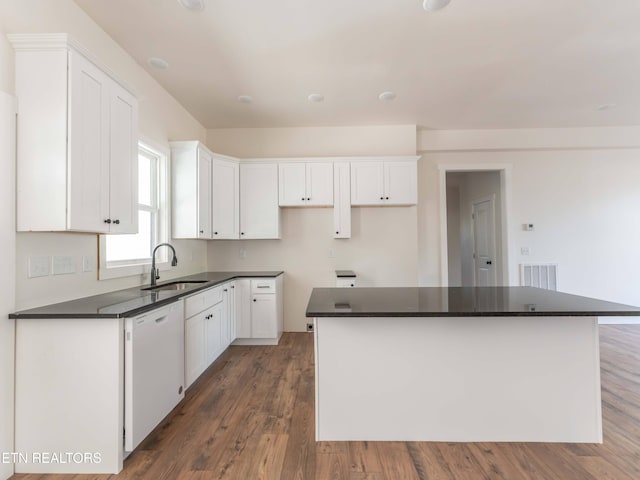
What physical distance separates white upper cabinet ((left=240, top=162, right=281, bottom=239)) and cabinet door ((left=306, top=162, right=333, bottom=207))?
46cm

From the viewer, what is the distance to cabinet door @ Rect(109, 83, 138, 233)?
6.61ft

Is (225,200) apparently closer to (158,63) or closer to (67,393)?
(158,63)

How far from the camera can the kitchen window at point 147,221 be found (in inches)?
104

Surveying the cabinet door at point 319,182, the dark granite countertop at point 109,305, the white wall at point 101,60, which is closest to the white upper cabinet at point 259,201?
the cabinet door at point 319,182

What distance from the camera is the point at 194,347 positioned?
2.56m

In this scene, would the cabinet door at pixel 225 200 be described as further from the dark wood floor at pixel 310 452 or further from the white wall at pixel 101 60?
the dark wood floor at pixel 310 452

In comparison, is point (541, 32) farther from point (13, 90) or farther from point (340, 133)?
point (13, 90)

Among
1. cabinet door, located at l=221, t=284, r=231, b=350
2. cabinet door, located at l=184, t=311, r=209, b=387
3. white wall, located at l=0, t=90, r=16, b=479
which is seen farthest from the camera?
cabinet door, located at l=221, t=284, r=231, b=350

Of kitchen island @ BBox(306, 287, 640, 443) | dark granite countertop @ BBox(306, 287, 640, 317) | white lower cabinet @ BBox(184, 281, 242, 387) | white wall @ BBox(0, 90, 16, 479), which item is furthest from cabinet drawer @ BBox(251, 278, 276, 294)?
white wall @ BBox(0, 90, 16, 479)

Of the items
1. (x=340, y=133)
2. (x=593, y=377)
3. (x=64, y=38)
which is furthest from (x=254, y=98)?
(x=593, y=377)

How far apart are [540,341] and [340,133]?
3.50 meters

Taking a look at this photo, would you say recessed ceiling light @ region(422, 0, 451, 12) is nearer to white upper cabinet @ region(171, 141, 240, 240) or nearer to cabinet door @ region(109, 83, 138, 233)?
cabinet door @ region(109, 83, 138, 233)

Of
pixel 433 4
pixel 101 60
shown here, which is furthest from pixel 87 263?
pixel 433 4

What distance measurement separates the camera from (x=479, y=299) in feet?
6.38
